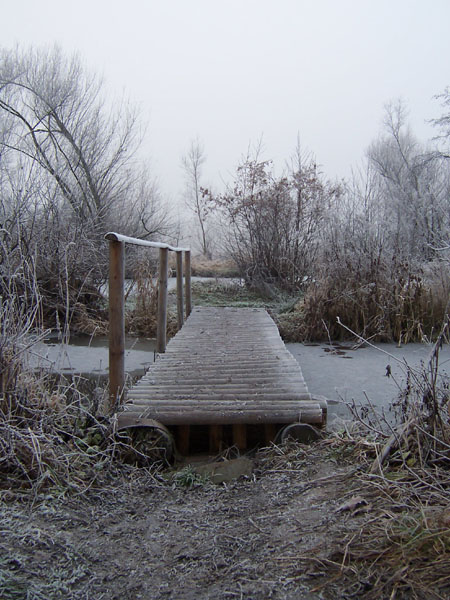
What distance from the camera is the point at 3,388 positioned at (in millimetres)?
2268

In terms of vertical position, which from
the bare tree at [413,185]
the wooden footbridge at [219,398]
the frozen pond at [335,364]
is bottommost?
the frozen pond at [335,364]

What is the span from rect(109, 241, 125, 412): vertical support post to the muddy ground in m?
0.72

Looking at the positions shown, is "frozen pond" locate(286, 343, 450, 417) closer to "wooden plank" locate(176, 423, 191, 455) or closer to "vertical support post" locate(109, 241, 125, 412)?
"wooden plank" locate(176, 423, 191, 455)

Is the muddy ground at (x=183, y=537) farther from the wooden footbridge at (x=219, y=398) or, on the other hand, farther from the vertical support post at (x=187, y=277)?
the vertical support post at (x=187, y=277)

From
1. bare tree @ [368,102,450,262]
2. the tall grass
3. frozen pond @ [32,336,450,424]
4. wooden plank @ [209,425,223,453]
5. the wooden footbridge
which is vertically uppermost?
bare tree @ [368,102,450,262]

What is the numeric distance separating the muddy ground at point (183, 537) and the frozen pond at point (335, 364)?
1567 millimetres

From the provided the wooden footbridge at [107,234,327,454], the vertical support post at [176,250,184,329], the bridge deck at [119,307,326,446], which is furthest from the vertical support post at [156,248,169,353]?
the vertical support post at [176,250,184,329]

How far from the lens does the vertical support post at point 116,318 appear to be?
297cm

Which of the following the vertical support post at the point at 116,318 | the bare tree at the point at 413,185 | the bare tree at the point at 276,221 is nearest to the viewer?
the vertical support post at the point at 116,318

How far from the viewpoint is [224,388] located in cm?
326

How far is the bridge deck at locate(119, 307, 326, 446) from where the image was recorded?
2777 mm

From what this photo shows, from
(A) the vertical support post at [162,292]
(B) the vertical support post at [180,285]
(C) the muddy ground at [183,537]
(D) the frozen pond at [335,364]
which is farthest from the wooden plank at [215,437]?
(B) the vertical support post at [180,285]

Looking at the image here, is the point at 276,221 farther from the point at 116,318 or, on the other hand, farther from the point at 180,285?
the point at 116,318

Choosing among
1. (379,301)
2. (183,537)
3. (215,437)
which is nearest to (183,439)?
(215,437)
